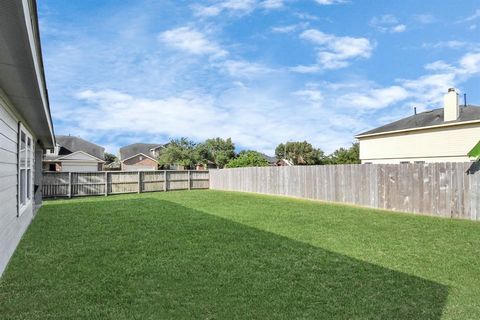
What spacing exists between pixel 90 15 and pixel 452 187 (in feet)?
39.9

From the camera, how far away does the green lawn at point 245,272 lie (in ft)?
10.6

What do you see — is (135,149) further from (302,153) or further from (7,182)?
(7,182)

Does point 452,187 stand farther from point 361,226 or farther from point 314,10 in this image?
point 314,10

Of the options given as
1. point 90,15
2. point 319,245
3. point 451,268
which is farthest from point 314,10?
point 451,268

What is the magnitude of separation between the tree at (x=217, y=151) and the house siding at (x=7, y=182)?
39481 millimetres

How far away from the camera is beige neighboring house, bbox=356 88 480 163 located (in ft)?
57.1

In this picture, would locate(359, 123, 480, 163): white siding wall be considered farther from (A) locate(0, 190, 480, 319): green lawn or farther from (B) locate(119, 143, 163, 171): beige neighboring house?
(B) locate(119, 143, 163, 171): beige neighboring house

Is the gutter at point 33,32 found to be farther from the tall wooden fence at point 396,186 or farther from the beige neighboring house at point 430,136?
the beige neighboring house at point 430,136

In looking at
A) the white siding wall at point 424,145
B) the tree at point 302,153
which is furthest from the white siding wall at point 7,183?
the tree at point 302,153

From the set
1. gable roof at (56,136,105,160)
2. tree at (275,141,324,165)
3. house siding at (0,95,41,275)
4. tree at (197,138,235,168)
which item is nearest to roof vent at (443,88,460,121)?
house siding at (0,95,41,275)

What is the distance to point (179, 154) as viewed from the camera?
1708 inches

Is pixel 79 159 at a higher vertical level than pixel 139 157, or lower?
lower

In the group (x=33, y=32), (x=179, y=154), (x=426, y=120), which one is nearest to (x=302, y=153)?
(x=179, y=154)

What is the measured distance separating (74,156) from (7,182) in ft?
106
